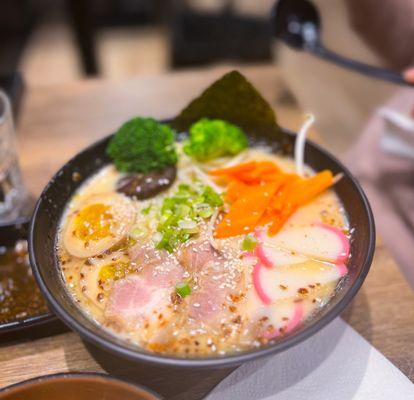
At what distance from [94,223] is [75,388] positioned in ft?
1.68

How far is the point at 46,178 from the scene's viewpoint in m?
2.14

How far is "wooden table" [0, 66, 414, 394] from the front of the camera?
142 centimetres

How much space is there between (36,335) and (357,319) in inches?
40.0

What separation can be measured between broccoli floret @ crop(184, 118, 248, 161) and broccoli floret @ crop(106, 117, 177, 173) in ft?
0.29

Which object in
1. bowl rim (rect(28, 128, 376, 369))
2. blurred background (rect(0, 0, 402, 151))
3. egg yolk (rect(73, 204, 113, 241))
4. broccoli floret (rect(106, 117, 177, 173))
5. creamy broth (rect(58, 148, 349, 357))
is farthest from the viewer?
blurred background (rect(0, 0, 402, 151))

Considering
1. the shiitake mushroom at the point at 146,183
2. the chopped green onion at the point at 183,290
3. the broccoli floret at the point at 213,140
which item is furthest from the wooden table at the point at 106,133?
the broccoli floret at the point at 213,140

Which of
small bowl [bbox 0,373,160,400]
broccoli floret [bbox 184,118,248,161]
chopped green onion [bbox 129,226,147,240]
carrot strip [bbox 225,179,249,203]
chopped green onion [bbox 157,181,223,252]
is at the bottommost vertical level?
small bowl [bbox 0,373,160,400]

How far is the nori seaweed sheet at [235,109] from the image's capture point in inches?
67.6

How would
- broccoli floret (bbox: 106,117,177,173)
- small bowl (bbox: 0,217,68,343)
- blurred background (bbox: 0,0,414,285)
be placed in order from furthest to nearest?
blurred background (bbox: 0,0,414,285), broccoli floret (bbox: 106,117,177,173), small bowl (bbox: 0,217,68,343)

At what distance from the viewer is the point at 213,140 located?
1.74 meters

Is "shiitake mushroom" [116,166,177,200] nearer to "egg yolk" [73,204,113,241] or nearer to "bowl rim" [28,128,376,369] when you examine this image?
"egg yolk" [73,204,113,241]

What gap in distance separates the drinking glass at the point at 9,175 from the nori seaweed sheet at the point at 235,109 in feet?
2.28

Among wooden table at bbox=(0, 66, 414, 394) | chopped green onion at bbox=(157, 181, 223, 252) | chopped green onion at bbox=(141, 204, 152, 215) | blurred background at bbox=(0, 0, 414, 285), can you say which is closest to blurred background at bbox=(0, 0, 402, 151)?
blurred background at bbox=(0, 0, 414, 285)

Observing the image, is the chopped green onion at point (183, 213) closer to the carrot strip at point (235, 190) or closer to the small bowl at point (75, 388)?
the carrot strip at point (235, 190)
